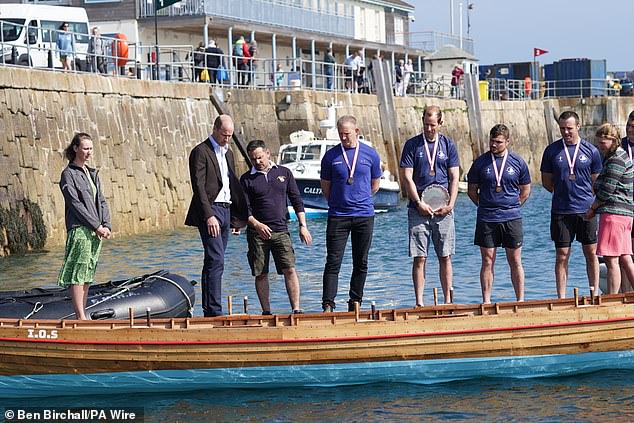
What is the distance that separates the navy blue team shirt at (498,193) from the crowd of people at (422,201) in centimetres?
1

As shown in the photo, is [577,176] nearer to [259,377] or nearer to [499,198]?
[499,198]

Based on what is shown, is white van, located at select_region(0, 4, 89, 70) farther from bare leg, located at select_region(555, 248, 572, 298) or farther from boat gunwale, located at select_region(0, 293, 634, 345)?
bare leg, located at select_region(555, 248, 572, 298)

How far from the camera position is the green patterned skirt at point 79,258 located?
11.7 m

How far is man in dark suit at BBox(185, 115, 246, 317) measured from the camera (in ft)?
40.2

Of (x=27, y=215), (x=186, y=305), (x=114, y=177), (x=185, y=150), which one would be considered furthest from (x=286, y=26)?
(x=186, y=305)

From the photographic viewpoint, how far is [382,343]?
11.7 meters

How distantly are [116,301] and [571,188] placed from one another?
4.89 metres

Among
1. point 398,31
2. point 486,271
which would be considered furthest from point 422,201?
point 398,31

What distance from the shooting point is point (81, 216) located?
11617 mm

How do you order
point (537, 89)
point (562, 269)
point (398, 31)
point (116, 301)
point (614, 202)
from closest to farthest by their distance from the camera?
point (614, 202)
point (116, 301)
point (562, 269)
point (537, 89)
point (398, 31)

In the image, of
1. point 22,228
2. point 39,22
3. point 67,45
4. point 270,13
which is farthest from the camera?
point 270,13

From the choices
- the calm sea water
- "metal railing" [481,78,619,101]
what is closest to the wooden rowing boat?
the calm sea water

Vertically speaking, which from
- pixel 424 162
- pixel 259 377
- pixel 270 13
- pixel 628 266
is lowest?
pixel 259 377

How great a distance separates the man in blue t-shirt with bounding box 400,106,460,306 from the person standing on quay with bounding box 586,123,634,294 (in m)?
1.48
